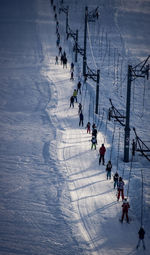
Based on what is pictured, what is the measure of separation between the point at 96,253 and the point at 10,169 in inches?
319

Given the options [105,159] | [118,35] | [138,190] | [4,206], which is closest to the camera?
[4,206]

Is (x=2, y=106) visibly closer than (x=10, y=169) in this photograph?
No

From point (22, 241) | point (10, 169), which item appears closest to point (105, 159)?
point (10, 169)

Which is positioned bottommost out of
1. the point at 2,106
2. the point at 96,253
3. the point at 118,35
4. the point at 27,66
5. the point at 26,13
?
the point at 96,253

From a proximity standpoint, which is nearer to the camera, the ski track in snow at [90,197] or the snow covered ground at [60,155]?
the ski track in snow at [90,197]

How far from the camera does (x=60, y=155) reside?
1983cm

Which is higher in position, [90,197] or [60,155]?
[60,155]

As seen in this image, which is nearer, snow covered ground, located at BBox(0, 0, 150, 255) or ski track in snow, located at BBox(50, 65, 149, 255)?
ski track in snow, located at BBox(50, 65, 149, 255)

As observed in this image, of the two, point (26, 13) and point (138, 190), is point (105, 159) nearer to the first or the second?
point (138, 190)

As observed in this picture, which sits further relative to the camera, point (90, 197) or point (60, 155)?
point (60, 155)

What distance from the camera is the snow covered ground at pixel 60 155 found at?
42.2ft

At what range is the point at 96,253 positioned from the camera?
38.8ft

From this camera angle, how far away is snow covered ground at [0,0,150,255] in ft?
42.2

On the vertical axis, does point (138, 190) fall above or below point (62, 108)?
below
